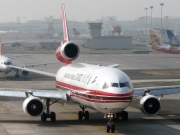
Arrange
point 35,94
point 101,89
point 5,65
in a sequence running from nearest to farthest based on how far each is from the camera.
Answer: point 101,89 < point 35,94 < point 5,65

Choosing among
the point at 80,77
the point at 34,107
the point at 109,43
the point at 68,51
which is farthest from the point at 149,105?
the point at 109,43

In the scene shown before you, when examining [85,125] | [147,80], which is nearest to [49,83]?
[147,80]

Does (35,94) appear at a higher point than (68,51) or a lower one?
lower

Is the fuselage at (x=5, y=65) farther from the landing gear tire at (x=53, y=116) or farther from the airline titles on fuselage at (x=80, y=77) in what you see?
the landing gear tire at (x=53, y=116)

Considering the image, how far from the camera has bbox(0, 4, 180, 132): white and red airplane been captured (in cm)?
3186

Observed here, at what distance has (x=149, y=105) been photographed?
35.2m

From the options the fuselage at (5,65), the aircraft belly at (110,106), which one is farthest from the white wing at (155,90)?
the fuselage at (5,65)

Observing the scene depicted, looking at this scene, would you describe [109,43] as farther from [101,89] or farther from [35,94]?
[101,89]

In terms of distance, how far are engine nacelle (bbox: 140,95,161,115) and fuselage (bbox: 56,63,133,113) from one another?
9.29 ft

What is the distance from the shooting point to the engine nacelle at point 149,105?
3516 centimetres

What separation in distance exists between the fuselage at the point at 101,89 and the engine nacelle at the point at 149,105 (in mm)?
2831

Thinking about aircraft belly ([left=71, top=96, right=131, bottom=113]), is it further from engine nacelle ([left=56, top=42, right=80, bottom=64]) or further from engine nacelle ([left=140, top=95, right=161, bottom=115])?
engine nacelle ([left=56, top=42, right=80, bottom=64])

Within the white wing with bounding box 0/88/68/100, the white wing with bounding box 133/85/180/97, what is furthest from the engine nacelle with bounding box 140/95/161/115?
the white wing with bounding box 0/88/68/100

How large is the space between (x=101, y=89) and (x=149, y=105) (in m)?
4.23
